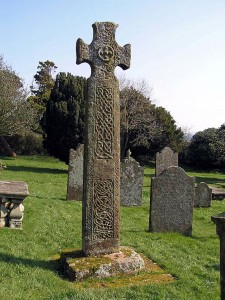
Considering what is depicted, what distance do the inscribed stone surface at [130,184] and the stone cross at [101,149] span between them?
25.9ft

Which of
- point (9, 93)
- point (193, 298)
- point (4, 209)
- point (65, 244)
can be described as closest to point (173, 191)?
point (65, 244)

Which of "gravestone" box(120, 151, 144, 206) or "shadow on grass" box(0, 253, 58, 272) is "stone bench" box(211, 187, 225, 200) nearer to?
"gravestone" box(120, 151, 144, 206)

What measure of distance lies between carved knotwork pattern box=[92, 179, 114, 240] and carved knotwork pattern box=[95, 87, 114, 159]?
45 cm

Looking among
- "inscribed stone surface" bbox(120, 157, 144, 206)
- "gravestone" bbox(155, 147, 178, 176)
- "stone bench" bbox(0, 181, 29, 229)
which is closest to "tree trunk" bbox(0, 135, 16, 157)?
"gravestone" bbox(155, 147, 178, 176)

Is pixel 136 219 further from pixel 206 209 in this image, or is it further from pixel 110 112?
pixel 110 112

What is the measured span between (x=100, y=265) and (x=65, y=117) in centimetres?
2145

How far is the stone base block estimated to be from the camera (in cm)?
612

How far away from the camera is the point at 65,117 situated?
89.1ft

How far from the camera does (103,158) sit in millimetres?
6617

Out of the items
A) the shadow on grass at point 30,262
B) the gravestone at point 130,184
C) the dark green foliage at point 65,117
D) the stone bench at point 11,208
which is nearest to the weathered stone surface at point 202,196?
the gravestone at point 130,184

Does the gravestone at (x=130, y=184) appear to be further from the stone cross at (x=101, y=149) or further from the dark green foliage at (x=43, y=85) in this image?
the dark green foliage at (x=43, y=85)

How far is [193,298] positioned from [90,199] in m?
2.08

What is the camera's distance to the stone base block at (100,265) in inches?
241

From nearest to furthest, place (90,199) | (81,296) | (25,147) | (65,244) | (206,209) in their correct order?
(81,296)
(90,199)
(65,244)
(206,209)
(25,147)
